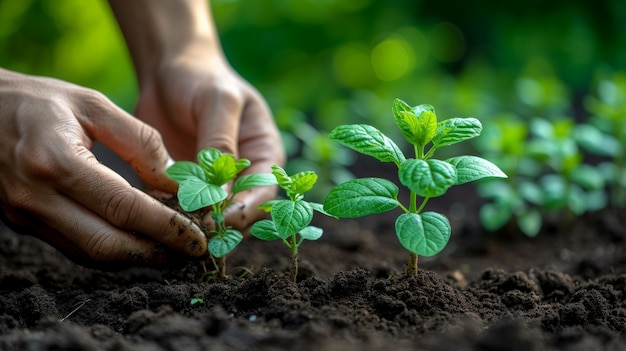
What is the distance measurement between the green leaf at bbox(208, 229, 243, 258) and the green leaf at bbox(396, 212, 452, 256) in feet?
1.57

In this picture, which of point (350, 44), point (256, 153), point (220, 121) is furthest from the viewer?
point (350, 44)

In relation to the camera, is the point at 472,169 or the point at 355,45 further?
the point at 355,45

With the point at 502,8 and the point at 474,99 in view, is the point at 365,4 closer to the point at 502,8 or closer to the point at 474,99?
the point at 502,8

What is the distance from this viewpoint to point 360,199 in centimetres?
172

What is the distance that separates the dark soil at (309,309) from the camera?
4.62ft

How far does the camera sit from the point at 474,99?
4223mm

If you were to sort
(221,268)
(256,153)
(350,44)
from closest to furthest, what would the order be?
(221,268), (256,153), (350,44)

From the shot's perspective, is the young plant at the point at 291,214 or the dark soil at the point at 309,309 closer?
the dark soil at the point at 309,309

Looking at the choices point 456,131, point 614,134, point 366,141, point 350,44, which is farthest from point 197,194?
point 350,44

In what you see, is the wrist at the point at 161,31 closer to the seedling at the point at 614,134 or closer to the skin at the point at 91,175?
the skin at the point at 91,175

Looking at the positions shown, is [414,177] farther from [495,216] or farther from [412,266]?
[495,216]

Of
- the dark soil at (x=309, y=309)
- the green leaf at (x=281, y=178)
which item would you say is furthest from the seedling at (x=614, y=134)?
the green leaf at (x=281, y=178)

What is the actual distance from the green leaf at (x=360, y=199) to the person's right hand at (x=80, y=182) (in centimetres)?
47

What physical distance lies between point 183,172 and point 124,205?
185 millimetres
